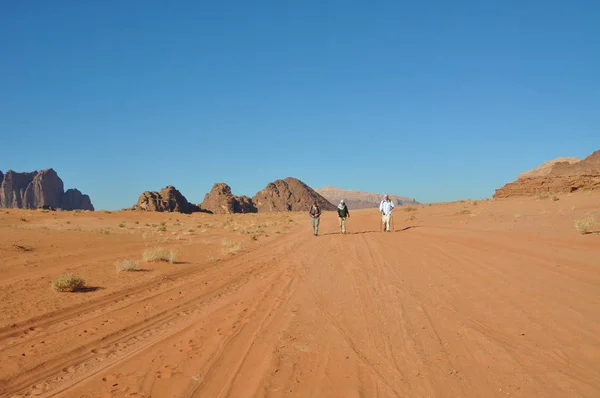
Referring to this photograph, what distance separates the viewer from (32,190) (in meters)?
112

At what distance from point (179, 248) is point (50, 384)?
48.1ft

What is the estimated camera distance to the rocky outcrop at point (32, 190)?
111 metres

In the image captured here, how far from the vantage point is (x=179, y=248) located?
1952 centimetres

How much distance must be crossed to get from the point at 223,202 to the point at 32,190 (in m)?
56.6

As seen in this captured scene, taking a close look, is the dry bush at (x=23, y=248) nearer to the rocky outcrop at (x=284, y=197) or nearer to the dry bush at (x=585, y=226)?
the dry bush at (x=585, y=226)

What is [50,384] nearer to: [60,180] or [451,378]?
[451,378]

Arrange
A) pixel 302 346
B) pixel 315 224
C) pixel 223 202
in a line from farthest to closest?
pixel 223 202 → pixel 315 224 → pixel 302 346

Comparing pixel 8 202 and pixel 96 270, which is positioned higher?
pixel 8 202

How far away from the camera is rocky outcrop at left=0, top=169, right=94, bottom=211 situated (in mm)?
110688

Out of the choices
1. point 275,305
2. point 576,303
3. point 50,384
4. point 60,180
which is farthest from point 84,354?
point 60,180

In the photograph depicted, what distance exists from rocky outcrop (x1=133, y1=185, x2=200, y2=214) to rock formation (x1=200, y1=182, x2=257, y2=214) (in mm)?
9269

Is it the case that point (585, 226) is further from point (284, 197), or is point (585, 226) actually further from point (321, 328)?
point (284, 197)

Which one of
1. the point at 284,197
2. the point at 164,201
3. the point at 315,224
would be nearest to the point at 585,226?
the point at 315,224

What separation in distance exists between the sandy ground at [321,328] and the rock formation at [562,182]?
37440mm
